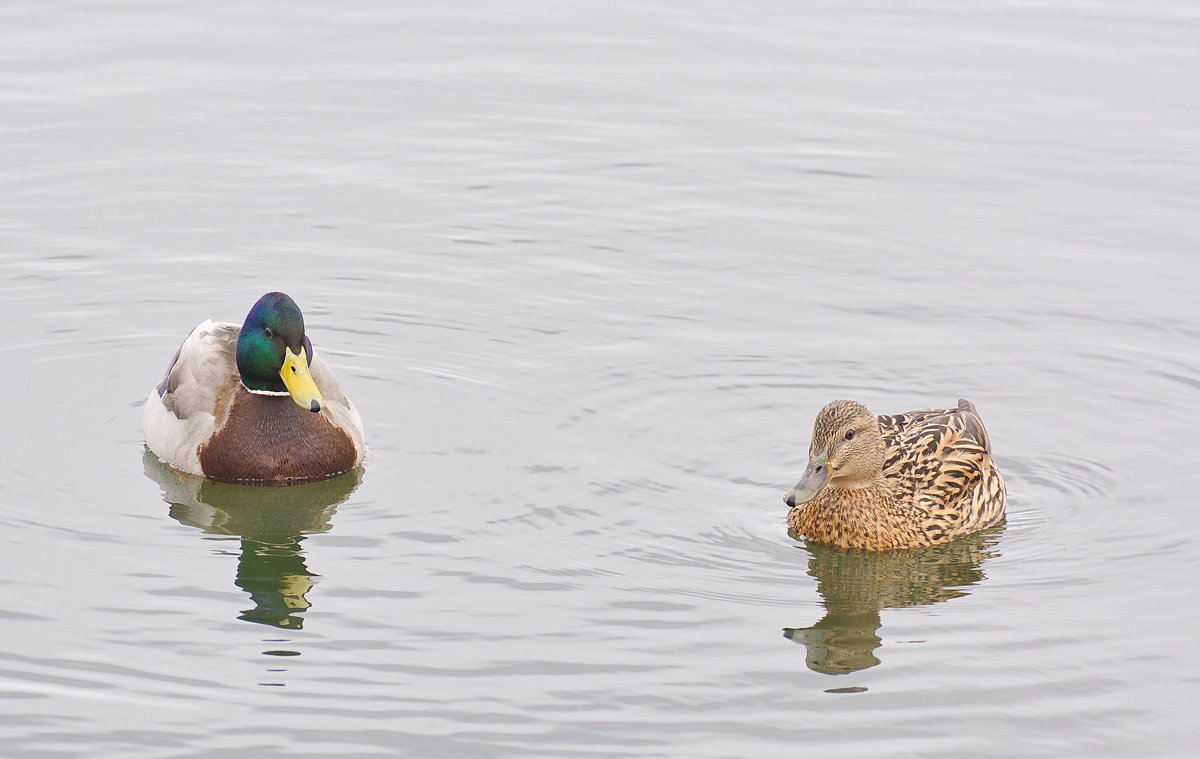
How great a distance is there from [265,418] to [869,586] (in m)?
3.86

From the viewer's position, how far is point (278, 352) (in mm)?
11555

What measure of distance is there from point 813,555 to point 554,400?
7.83 feet

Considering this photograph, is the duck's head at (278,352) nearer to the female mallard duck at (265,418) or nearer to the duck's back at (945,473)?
the female mallard duck at (265,418)

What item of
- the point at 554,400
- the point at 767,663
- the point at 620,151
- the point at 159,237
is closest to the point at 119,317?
the point at 159,237

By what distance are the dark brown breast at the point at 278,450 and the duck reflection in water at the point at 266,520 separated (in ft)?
0.26

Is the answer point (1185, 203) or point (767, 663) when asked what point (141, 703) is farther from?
point (1185, 203)

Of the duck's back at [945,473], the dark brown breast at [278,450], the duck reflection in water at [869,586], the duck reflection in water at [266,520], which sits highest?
the duck's back at [945,473]

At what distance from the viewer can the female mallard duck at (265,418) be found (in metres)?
11.4

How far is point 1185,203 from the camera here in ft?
50.5

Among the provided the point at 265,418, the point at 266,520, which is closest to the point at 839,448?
the point at 266,520

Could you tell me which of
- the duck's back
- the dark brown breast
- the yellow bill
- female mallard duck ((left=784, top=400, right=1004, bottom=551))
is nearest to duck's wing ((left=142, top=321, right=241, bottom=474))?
the dark brown breast

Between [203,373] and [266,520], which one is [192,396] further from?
[266,520]

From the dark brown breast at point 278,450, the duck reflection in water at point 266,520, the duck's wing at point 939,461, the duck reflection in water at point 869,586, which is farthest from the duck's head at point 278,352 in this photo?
the duck's wing at point 939,461

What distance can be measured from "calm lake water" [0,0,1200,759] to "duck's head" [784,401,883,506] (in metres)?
0.46
